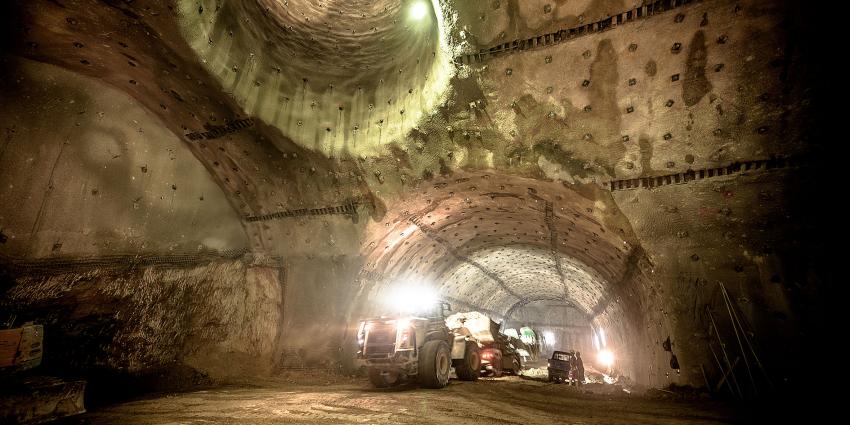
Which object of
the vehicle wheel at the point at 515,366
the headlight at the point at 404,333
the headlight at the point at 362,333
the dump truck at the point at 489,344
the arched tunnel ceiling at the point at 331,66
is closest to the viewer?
the arched tunnel ceiling at the point at 331,66

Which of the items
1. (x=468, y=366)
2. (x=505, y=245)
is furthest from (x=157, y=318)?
(x=505, y=245)

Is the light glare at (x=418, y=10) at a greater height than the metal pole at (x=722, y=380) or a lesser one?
greater

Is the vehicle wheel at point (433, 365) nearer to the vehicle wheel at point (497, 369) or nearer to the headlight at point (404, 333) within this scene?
the headlight at point (404, 333)

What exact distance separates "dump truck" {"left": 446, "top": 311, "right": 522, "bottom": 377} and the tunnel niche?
1609mm

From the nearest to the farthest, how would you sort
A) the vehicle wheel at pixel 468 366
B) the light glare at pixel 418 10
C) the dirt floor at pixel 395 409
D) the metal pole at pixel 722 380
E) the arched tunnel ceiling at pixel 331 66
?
1. the dirt floor at pixel 395 409
2. the metal pole at pixel 722 380
3. the arched tunnel ceiling at pixel 331 66
4. the light glare at pixel 418 10
5. the vehicle wheel at pixel 468 366

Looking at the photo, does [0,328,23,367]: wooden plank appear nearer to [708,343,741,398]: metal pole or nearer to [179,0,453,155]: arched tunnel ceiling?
[179,0,453,155]: arched tunnel ceiling

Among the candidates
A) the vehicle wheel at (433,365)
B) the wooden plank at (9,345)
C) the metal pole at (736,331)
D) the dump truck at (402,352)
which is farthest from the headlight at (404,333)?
the wooden plank at (9,345)

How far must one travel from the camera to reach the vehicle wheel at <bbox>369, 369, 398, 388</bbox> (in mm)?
6979

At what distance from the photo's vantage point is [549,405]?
17.3ft

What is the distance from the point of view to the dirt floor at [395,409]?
4.10m

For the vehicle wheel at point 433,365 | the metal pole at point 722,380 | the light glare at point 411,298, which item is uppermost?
the light glare at point 411,298

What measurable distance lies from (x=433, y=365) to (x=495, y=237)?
14.3 feet

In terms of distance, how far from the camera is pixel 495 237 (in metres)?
10.2

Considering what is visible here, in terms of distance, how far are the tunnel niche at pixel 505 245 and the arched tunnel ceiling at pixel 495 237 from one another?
0.02 metres
